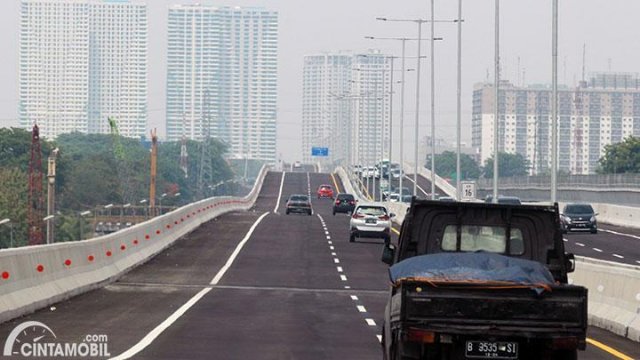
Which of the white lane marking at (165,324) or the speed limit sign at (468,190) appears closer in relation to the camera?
the white lane marking at (165,324)

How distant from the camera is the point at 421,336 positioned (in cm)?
1505

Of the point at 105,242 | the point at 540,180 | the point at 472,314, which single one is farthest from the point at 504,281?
the point at 540,180

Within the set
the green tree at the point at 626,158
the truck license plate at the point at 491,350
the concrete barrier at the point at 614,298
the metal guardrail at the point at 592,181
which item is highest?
the green tree at the point at 626,158

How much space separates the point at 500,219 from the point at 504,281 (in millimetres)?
2641

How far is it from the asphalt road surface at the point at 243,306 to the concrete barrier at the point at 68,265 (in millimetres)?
340

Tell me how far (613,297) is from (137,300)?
9280mm

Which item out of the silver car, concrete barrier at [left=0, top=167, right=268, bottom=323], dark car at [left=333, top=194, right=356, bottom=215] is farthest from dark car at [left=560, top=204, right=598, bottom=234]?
concrete barrier at [left=0, top=167, right=268, bottom=323]

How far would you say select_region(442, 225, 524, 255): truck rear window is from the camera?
58.3 feet

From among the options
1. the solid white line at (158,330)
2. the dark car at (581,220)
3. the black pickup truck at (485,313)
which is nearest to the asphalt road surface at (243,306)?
the solid white line at (158,330)

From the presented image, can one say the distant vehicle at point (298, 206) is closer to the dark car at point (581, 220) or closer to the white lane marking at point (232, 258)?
the white lane marking at point (232, 258)

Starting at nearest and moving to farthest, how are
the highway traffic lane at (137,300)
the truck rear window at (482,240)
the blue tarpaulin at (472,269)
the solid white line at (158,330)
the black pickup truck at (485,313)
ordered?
1. the black pickup truck at (485,313)
2. the blue tarpaulin at (472,269)
3. the truck rear window at (482,240)
4. the solid white line at (158,330)
5. the highway traffic lane at (137,300)

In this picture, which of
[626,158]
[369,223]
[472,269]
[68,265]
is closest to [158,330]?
[472,269]

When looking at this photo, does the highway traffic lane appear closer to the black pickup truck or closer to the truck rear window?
the truck rear window

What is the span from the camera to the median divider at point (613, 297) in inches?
990
